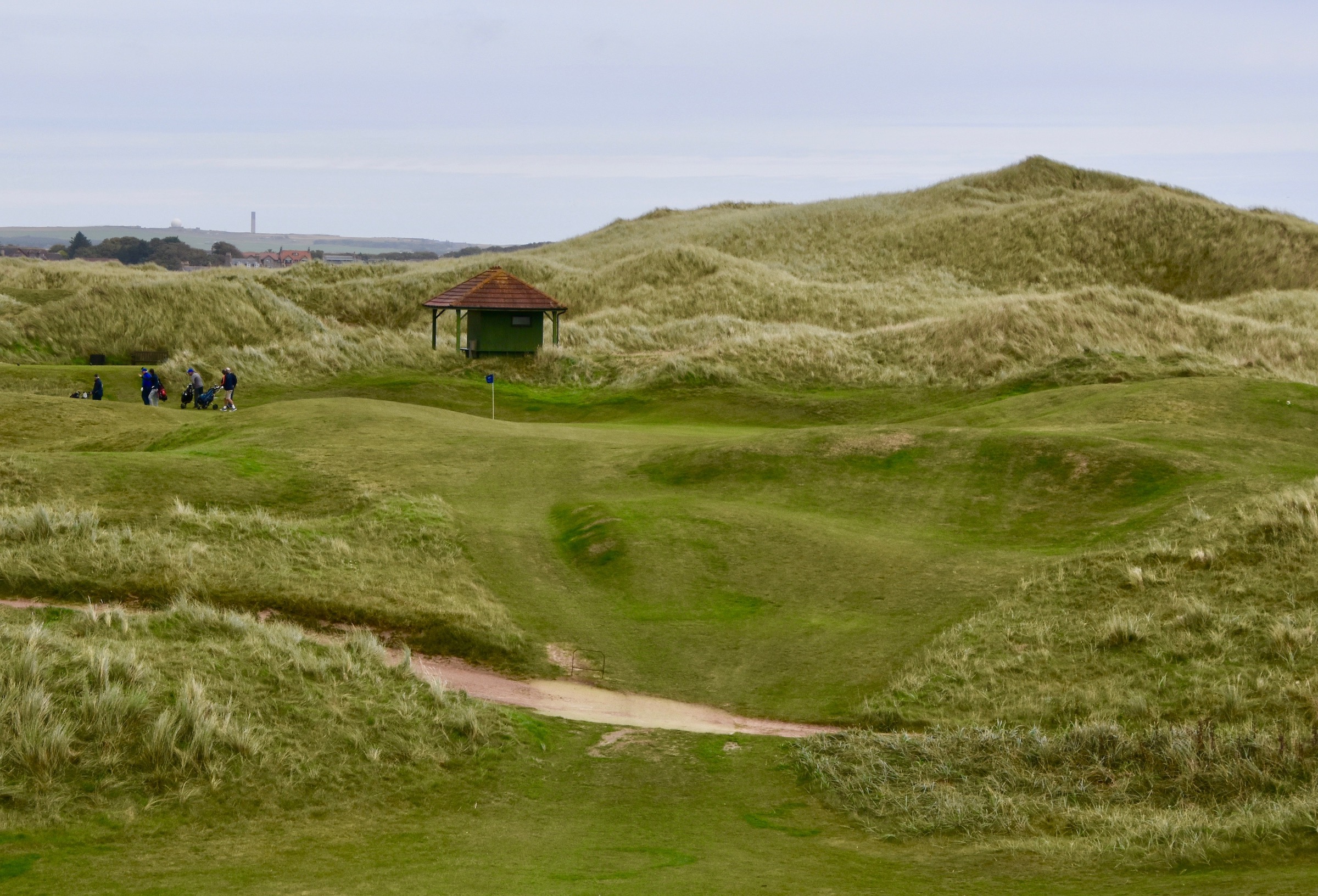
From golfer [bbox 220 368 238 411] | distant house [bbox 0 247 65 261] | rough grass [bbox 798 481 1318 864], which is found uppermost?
distant house [bbox 0 247 65 261]

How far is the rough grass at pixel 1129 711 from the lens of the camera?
1147 cm

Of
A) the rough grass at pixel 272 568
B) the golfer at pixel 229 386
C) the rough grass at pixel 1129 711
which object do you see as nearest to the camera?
the rough grass at pixel 1129 711

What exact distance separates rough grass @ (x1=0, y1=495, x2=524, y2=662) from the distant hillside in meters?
19.9

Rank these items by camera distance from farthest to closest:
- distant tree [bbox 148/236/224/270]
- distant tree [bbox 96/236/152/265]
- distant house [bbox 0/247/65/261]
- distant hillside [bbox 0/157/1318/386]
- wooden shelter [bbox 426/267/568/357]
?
distant tree [bbox 96/236/152/265]
distant tree [bbox 148/236/224/270]
distant house [bbox 0/247/65/261]
wooden shelter [bbox 426/267/568/357]
distant hillside [bbox 0/157/1318/386]

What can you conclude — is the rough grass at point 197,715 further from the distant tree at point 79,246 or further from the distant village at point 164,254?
the distant tree at point 79,246

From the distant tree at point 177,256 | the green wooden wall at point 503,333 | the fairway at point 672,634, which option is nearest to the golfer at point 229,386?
the fairway at point 672,634

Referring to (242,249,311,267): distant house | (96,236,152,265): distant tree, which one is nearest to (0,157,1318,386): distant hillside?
(242,249,311,267): distant house

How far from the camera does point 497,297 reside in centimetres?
4275

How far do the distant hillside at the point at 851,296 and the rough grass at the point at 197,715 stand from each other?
82.2ft

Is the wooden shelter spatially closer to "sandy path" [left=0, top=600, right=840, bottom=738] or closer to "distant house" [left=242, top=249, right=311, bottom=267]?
"sandy path" [left=0, top=600, right=840, bottom=738]

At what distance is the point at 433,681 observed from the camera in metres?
14.4

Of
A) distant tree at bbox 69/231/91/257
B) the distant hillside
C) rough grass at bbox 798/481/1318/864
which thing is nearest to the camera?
rough grass at bbox 798/481/1318/864

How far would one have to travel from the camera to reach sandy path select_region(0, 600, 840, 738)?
14.8 meters

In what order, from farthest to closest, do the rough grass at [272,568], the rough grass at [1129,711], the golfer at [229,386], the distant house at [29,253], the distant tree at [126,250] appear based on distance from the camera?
the distant tree at [126,250]
the distant house at [29,253]
the golfer at [229,386]
the rough grass at [272,568]
the rough grass at [1129,711]
